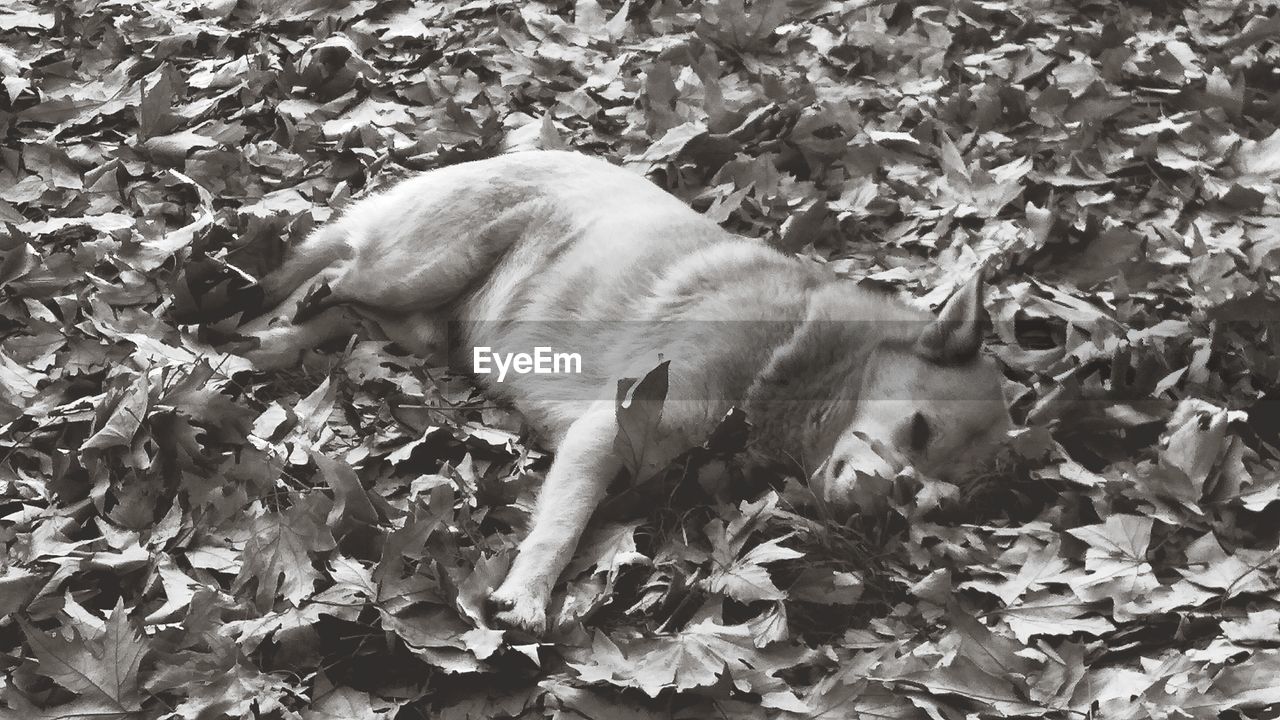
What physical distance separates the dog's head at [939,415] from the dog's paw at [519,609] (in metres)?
0.87

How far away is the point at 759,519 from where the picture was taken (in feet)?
9.28

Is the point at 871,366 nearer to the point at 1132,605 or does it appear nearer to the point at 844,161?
the point at 1132,605

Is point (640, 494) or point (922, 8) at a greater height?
point (922, 8)

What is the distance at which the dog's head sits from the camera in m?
2.99

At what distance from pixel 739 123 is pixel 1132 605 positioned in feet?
8.42

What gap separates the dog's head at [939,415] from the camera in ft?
9.82

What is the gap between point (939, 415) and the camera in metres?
3.05

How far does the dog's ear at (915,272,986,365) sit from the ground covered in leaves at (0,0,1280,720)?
11.9 inches

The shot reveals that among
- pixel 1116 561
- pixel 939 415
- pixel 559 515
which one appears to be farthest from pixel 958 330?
pixel 559 515

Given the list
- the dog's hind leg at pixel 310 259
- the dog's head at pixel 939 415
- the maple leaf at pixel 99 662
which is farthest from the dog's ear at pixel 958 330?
the maple leaf at pixel 99 662

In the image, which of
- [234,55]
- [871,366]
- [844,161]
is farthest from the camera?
[234,55]

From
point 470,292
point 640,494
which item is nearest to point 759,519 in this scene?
point 640,494

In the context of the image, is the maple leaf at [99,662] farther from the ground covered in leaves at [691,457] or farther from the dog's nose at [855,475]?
the dog's nose at [855,475]

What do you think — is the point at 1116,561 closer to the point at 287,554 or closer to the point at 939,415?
the point at 939,415
